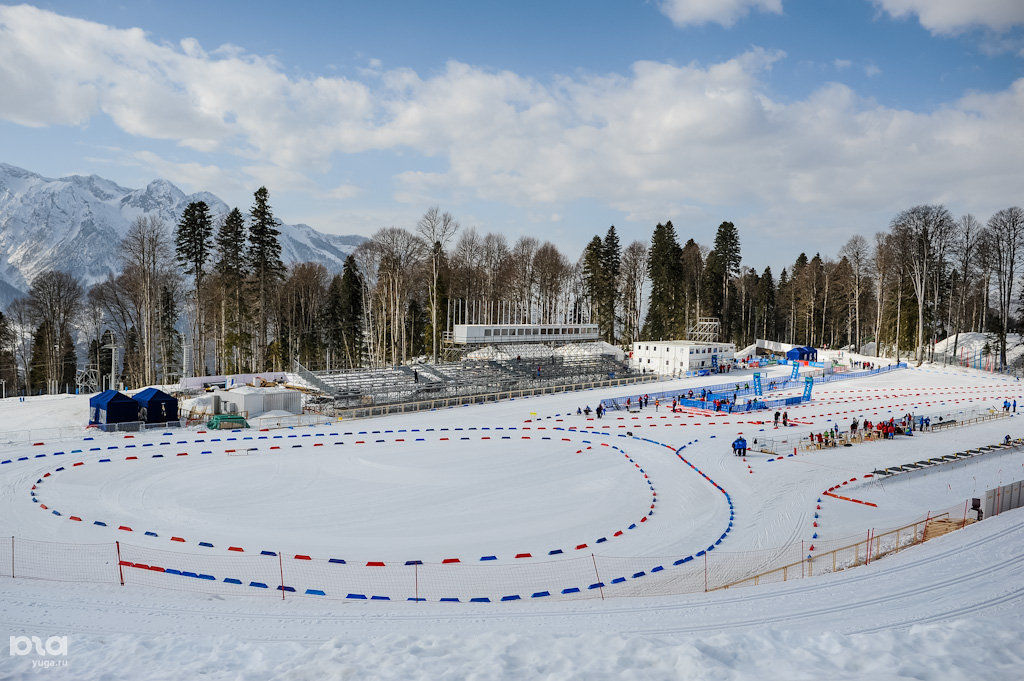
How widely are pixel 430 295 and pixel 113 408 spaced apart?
3155 centimetres

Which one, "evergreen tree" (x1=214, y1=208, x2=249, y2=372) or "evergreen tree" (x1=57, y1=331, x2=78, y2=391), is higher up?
"evergreen tree" (x1=214, y1=208, x2=249, y2=372)

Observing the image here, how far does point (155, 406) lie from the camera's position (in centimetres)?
2573

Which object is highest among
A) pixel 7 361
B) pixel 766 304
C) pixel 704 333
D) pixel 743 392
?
pixel 766 304

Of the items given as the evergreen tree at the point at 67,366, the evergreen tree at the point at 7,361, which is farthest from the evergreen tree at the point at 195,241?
the evergreen tree at the point at 7,361

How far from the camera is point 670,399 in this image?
36.7m

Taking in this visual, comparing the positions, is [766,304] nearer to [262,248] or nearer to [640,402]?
[640,402]

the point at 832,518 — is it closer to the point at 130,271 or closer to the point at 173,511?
the point at 173,511

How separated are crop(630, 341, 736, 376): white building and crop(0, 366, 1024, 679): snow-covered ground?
2394cm

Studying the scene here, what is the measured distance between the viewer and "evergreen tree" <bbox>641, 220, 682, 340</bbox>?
65.5 m

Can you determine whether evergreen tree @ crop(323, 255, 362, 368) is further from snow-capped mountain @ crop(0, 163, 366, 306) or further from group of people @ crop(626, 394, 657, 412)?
snow-capped mountain @ crop(0, 163, 366, 306)

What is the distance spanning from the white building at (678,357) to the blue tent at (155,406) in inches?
1462

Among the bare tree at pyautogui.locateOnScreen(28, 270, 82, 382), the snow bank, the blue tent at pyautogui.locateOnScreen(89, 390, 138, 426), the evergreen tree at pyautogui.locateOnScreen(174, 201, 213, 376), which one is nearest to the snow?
the snow bank

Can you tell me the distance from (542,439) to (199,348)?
29862mm

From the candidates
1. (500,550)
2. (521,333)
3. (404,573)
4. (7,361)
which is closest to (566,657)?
(404,573)
